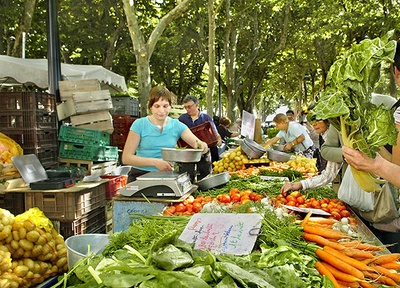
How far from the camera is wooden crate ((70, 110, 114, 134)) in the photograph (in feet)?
26.6

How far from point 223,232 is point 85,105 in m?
6.16

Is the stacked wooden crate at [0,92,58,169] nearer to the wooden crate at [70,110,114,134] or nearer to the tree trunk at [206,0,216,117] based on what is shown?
the wooden crate at [70,110,114,134]

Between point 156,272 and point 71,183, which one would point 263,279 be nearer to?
point 156,272

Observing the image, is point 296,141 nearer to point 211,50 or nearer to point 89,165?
point 89,165

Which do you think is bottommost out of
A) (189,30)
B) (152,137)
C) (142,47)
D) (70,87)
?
(152,137)

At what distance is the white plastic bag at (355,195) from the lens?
3.97 meters

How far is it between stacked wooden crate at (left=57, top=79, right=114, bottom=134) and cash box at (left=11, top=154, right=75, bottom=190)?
2.24 metres

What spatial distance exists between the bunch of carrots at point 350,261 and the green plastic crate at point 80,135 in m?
5.69

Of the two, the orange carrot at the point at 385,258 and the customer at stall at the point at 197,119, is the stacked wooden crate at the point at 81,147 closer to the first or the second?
the customer at stall at the point at 197,119

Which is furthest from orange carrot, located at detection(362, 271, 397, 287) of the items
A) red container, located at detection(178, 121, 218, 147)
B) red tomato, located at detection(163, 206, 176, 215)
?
red container, located at detection(178, 121, 218, 147)

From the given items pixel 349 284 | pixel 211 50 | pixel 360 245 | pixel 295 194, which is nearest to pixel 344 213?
pixel 295 194

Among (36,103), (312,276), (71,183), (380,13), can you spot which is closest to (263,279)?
(312,276)

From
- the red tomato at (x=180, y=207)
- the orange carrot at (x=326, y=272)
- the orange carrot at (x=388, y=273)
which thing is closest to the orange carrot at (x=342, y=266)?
the orange carrot at (x=326, y=272)

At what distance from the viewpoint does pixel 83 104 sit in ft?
26.6
